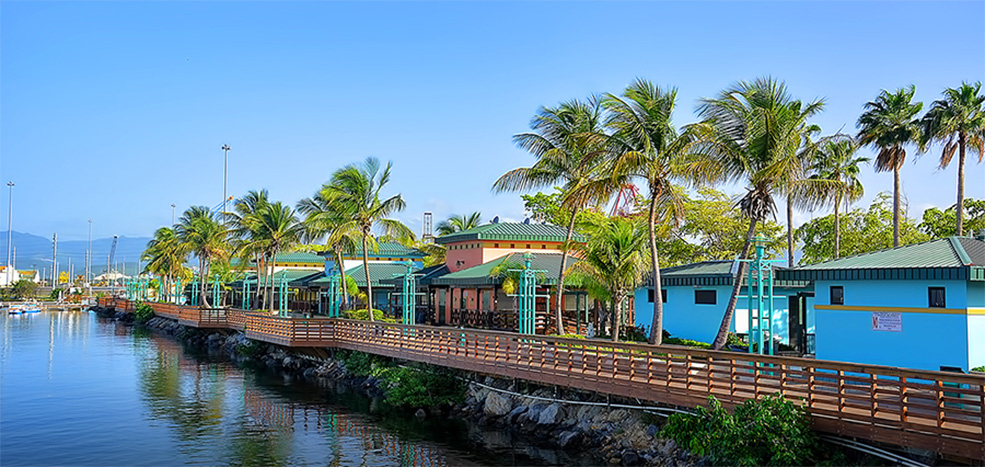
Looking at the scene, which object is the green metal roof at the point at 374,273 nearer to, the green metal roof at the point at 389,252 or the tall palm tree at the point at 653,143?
the green metal roof at the point at 389,252

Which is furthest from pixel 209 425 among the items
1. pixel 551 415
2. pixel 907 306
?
pixel 907 306

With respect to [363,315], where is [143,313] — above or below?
below

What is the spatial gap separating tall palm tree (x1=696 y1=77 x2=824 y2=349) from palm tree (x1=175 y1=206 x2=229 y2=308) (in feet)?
176

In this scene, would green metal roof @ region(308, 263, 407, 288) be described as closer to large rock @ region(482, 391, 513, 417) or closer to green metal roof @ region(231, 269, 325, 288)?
green metal roof @ region(231, 269, 325, 288)

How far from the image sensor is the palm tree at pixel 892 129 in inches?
1474

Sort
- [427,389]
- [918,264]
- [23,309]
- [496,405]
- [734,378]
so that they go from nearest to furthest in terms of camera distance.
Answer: [734,378] → [918,264] → [496,405] → [427,389] → [23,309]

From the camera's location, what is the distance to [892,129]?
37.7m

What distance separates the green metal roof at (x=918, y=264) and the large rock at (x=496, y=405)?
9.88 m

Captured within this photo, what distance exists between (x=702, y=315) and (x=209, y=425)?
61.4 ft

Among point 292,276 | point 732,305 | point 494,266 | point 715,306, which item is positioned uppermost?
point 494,266

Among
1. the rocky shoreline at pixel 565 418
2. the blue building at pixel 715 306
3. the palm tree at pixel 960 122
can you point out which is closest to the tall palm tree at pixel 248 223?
the rocky shoreline at pixel 565 418

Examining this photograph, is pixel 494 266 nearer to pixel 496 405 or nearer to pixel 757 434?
pixel 496 405

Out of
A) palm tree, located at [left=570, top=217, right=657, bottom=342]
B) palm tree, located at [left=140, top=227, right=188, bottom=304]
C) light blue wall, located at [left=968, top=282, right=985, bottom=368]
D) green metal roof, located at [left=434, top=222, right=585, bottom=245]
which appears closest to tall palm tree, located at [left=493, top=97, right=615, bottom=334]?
palm tree, located at [left=570, top=217, right=657, bottom=342]

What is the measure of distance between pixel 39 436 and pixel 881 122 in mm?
37212
